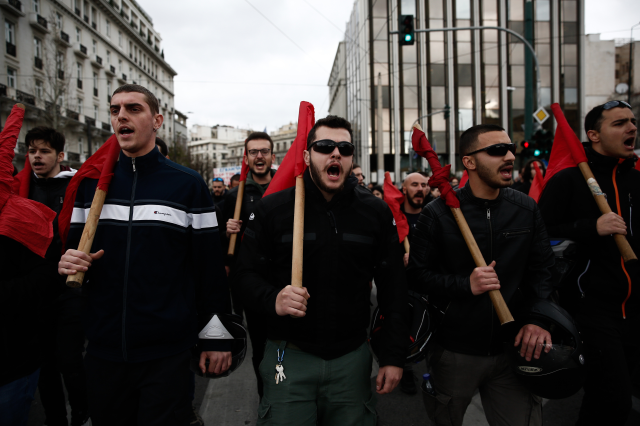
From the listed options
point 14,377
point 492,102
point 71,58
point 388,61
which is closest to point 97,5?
point 71,58

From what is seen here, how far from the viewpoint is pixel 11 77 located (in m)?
29.3

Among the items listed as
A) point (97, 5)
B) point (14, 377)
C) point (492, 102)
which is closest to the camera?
point (14, 377)

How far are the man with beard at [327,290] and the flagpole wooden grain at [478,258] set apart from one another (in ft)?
1.30

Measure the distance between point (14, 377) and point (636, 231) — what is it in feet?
12.6

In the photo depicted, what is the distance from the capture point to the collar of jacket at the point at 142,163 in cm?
214

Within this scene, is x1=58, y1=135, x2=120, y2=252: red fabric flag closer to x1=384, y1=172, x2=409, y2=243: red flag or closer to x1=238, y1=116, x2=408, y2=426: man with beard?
x1=238, y1=116, x2=408, y2=426: man with beard

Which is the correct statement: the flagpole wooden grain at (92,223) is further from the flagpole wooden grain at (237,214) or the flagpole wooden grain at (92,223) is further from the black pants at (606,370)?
the black pants at (606,370)

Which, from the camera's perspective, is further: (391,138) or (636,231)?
(391,138)

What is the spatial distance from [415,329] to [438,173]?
0.96m

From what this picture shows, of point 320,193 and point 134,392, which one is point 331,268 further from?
point 134,392

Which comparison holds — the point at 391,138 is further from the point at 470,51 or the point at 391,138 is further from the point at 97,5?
the point at 97,5

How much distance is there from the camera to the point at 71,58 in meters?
39.5

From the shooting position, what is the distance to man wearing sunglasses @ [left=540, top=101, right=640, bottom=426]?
2.43 m

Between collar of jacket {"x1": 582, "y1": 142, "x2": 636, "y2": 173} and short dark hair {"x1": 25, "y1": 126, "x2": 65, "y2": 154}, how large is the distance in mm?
4191
